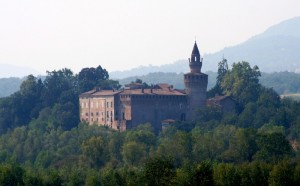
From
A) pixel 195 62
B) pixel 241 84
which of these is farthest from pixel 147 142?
pixel 241 84

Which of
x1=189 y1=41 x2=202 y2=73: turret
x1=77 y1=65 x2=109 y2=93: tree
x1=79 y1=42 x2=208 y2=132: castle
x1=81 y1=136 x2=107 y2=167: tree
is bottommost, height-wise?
x1=81 y1=136 x2=107 y2=167: tree

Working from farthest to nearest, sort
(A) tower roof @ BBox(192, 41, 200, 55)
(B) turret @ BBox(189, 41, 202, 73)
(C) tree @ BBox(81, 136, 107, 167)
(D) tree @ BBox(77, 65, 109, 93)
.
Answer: (D) tree @ BBox(77, 65, 109, 93)
(A) tower roof @ BBox(192, 41, 200, 55)
(B) turret @ BBox(189, 41, 202, 73)
(C) tree @ BBox(81, 136, 107, 167)

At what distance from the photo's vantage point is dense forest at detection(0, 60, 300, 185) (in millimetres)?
61125

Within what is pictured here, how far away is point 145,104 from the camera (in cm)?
9100

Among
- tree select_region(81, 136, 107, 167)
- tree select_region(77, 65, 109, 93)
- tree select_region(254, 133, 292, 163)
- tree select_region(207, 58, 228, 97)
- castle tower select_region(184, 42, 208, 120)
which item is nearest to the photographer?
tree select_region(254, 133, 292, 163)

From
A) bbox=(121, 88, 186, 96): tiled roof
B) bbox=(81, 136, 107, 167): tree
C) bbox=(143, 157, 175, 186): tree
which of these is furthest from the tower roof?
bbox=(143, 157, 175, 186): tree

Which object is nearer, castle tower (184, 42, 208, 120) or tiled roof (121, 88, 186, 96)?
tiled roof (121, 88, 186, 96)

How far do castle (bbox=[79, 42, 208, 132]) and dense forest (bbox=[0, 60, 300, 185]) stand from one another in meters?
1.84

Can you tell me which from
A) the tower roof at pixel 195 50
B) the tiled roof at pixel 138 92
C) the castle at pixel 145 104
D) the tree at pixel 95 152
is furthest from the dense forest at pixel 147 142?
the tower roof at pixel 195 50

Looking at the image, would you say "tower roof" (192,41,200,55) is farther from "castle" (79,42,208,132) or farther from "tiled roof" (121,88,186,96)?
"tiled roof" (121,88,186,96)

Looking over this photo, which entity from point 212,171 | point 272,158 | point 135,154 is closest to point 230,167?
point 212,171

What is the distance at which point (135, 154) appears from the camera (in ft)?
255

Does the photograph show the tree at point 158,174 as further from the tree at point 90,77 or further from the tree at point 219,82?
the tree at point 90,77

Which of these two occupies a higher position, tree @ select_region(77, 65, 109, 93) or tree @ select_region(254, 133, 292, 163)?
tree @ select_region(77, 65, 109, 93)
